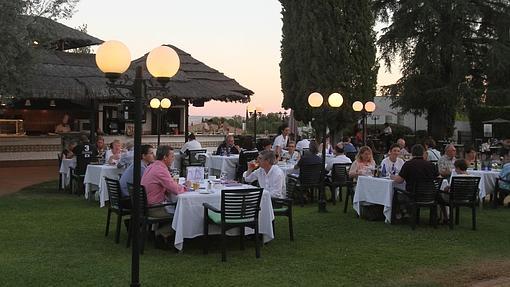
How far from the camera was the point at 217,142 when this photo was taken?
2586 centimetres

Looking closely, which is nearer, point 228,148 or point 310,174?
point 310,174

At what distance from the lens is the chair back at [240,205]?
6980 millimetres

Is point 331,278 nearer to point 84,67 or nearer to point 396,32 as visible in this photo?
point 84,67

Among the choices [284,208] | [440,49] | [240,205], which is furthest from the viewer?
[440,49]

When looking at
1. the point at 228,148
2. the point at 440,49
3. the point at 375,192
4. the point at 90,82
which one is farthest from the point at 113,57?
the point at 440,49

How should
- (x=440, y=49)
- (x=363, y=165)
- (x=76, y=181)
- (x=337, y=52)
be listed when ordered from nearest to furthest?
(x=363, y=165)
(x=76, y=181)
(x=337, y=52)
(x=440, y=49)

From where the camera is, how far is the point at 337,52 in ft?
70.6

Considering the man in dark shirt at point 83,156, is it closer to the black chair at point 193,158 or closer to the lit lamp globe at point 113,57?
the black chair at point 193,158

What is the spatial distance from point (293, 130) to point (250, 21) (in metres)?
4.76

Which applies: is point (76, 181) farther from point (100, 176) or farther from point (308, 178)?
point (308, 178)

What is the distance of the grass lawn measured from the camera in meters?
6.22

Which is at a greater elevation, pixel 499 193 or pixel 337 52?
pixel 337 52

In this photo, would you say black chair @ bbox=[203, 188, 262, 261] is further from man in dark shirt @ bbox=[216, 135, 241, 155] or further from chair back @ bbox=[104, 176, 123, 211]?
man in dark shirt @ bbox=[216, 135, 241, 155]

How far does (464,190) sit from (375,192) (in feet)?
4.74
